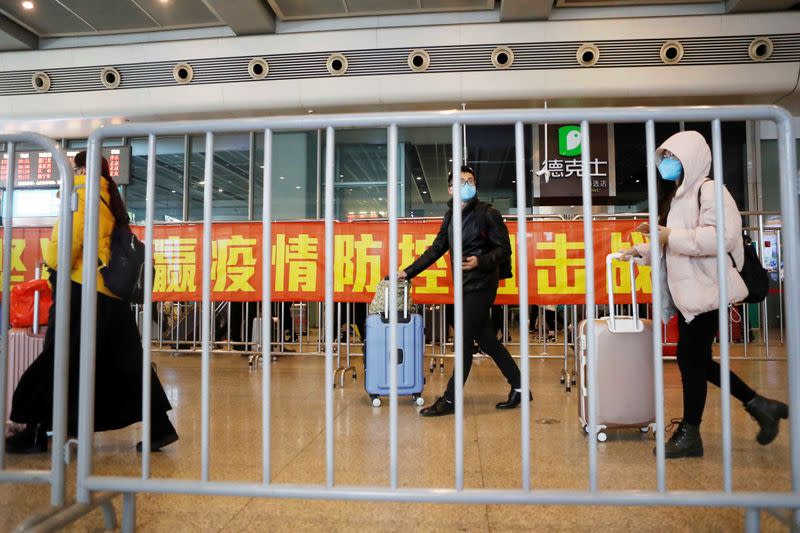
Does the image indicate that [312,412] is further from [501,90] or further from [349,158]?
[349,158]

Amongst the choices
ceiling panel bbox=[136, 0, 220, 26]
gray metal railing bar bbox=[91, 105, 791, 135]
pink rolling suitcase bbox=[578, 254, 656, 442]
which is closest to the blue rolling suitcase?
pink rolling suitcase bbox=[578, 254, 656, 442]

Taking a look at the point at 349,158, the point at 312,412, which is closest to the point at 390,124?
the point at 312,412

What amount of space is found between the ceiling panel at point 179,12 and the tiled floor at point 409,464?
227 inches

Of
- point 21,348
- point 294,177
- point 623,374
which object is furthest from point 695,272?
point 294,177

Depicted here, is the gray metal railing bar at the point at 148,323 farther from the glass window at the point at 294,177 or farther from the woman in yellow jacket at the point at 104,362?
the glass window at the point at 294,177

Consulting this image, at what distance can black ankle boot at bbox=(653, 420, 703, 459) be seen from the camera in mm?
2494

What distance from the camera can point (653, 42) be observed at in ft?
23.6

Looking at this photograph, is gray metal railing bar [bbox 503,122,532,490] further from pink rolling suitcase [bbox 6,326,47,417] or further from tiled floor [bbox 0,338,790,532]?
pink rolling suitcase [bbox 6,326,47,417]

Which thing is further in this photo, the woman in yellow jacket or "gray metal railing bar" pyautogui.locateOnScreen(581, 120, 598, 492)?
the woman in yellow jacket

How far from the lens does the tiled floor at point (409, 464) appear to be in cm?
179

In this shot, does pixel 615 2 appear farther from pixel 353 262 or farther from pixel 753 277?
pixel 753 277

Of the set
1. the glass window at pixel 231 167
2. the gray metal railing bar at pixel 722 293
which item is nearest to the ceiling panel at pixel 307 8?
the glass window at pixel 231 167

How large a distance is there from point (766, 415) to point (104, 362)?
10.9 feet

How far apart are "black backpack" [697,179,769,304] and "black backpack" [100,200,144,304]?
2.71 meters
